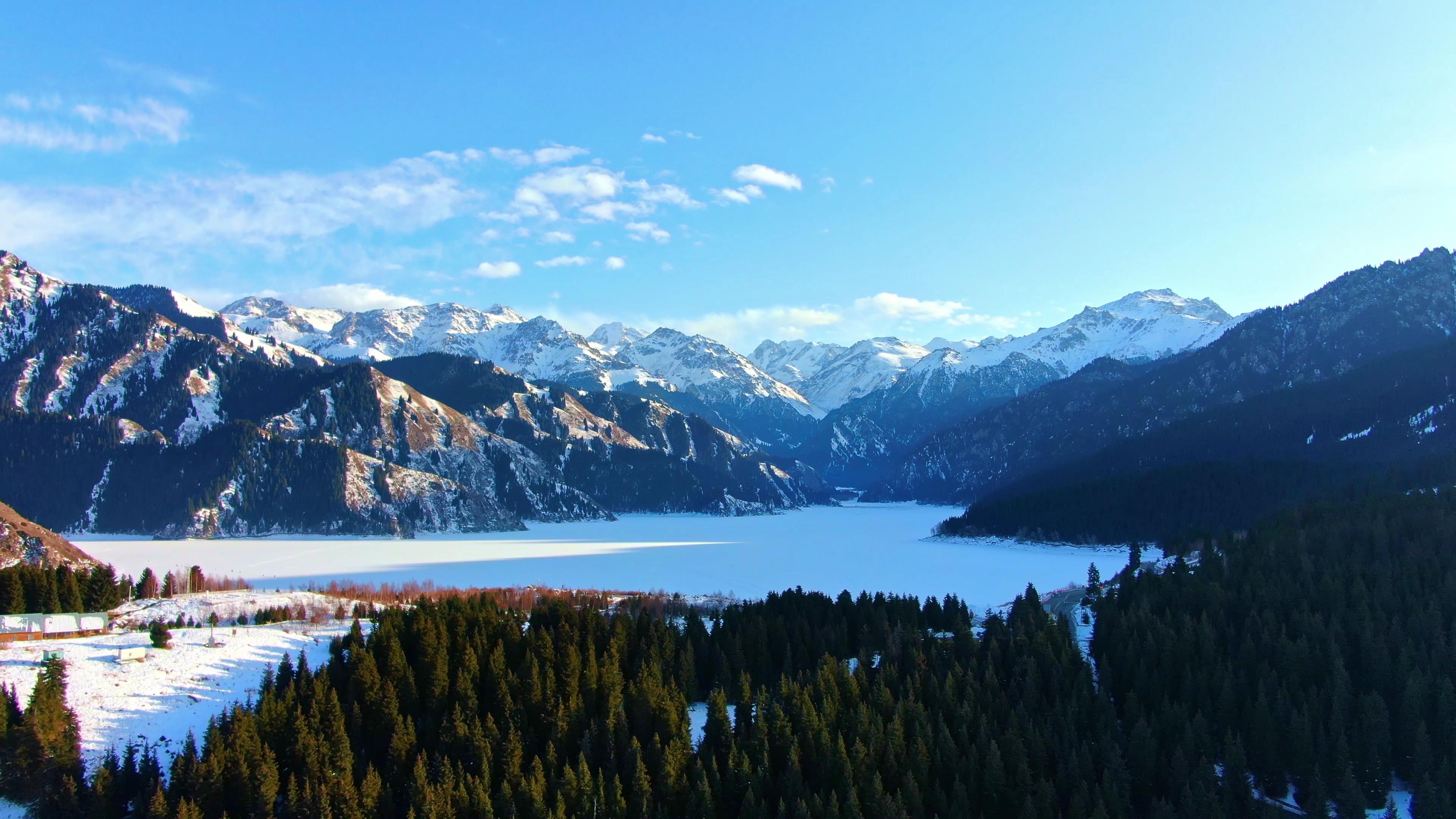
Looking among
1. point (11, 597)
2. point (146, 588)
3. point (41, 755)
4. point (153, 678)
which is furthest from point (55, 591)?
point (41, 755)

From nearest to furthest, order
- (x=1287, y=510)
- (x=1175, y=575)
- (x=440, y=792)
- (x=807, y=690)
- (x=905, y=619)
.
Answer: (x=440, y=792) → (x=807, y=690) → (x=905, y=619) → (x=1175, y=575) → (x=1287, y=510)

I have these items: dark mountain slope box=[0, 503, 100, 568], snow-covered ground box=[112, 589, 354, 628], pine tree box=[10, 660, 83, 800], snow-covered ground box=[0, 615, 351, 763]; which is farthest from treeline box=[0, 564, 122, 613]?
dark mountain slope box=[0, 503, 100, 568]

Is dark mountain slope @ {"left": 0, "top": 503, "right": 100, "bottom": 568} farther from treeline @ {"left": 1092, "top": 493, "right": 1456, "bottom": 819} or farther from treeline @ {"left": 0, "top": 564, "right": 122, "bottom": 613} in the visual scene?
treeline @ {"left": 1092, "top": 493, "right": 1456, "bottom": 819}

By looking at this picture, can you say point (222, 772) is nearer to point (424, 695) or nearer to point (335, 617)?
point (424, 695)

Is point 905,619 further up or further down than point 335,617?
further down

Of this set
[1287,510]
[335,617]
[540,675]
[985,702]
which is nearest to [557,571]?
[335,617]

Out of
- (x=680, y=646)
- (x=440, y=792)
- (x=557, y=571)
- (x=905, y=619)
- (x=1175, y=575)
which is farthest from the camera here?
(x=557, y=571)

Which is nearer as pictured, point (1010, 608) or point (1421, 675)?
point (1421, 675)
